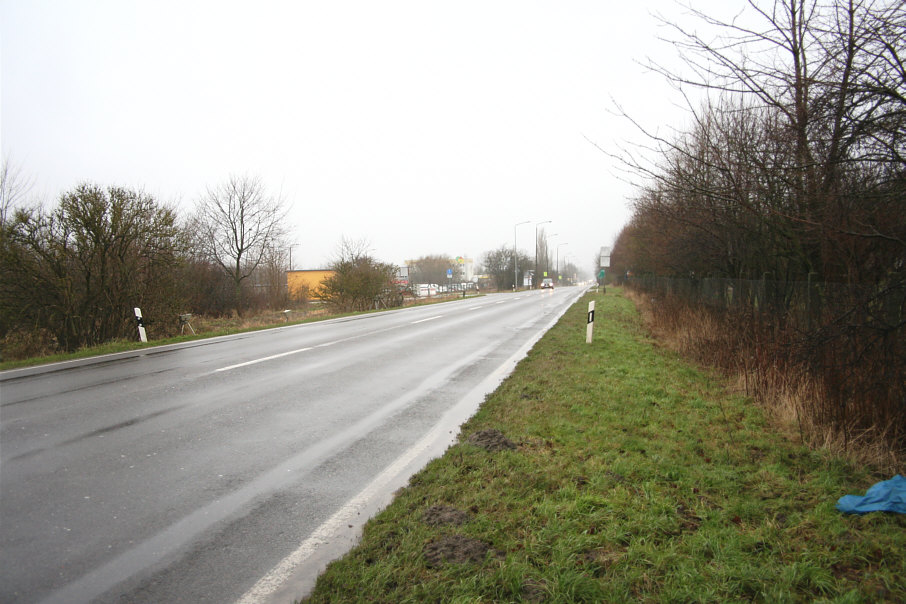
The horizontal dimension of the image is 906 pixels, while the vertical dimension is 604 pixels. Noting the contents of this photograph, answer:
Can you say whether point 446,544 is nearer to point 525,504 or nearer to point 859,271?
point 525,504

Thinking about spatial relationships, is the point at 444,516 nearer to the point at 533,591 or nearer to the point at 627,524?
the point at 533,591

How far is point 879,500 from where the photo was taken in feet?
11.0

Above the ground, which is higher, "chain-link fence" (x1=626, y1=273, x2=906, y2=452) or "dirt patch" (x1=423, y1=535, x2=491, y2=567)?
"chain-link fence" (x1=626, y1=273, x2=906, y2=452)

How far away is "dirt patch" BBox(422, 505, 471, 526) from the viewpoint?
126 inches

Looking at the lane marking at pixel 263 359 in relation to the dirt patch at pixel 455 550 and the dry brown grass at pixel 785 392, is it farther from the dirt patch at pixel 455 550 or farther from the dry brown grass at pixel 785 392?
the dry brown grass at pixel 785 392

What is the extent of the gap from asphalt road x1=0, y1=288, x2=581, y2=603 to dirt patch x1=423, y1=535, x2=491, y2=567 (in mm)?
613

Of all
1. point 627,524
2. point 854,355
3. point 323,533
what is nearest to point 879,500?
point 627,524

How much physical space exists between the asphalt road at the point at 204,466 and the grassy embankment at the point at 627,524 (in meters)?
0.50

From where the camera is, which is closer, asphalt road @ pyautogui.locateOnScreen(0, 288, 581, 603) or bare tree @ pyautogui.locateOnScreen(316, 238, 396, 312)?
asphalt road @ pyautogui.locateOnScreen(0, 288, 581, 603)

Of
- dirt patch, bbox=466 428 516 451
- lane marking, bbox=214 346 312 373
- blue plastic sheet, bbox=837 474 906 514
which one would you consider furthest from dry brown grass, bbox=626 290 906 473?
lane marking, bbox=214 346 312 373

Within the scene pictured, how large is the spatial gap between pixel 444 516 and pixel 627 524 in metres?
1.21

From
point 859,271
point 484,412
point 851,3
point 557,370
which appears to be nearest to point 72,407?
point 484,412

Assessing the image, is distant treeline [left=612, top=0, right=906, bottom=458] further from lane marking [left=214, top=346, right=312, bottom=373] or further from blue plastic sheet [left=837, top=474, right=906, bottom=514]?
lane marking [left=214, top=346, right=312, bottom=373]

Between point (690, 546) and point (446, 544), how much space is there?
4.87ft
